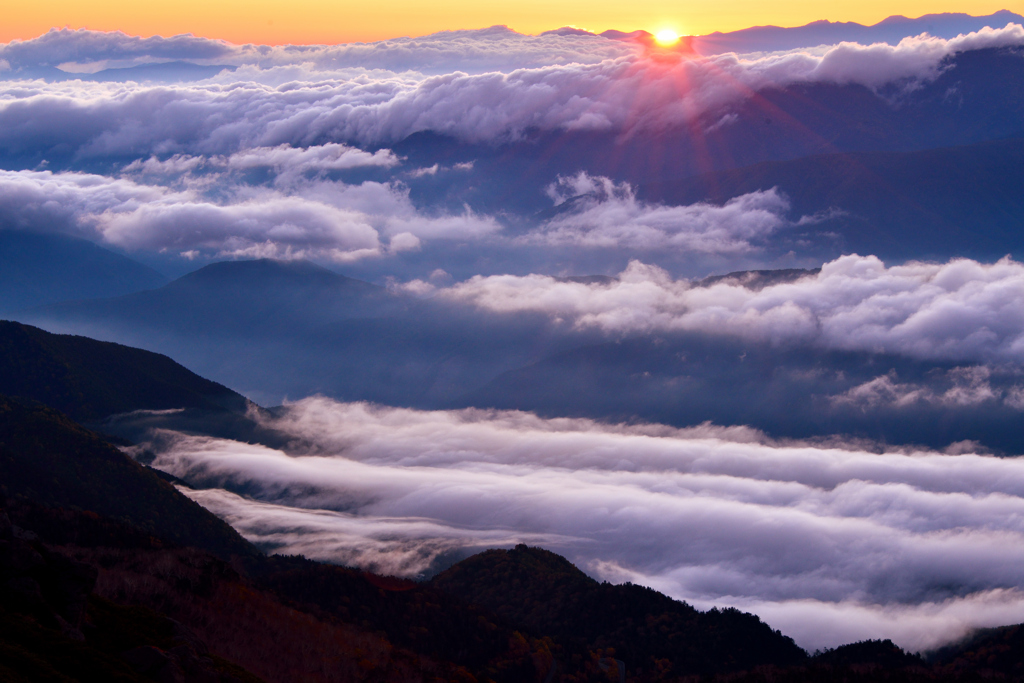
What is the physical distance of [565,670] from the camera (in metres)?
89.4

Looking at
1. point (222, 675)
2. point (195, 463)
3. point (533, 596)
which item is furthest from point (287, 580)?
point (195, 463)

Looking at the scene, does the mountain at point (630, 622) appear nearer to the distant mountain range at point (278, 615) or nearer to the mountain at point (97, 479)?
the distant mountain range at point (278, 615)

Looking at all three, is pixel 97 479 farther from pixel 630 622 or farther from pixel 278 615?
pixel 630 622

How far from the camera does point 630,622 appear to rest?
4422 inches

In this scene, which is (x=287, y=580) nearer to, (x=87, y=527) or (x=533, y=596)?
(x=87, y=527)

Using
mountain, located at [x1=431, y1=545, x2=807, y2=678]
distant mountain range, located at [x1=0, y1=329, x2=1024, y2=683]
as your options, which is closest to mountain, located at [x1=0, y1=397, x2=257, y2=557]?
distant mountain range, located at [x1=0, y1=329, x2=1024, y2=683]

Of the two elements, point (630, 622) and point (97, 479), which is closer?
point (630, 622)

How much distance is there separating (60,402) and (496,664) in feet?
519

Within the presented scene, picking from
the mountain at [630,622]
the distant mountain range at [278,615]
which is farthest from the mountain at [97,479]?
the mountain at [630,622]

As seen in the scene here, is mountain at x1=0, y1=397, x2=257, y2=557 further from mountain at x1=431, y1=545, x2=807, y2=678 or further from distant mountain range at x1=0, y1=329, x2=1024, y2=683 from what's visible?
mountain at x1=431, y1=545, x2=807, y2=678

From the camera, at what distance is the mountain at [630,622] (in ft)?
346

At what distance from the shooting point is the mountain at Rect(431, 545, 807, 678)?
10538 centimetres

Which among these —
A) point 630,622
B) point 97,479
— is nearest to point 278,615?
point 630,622

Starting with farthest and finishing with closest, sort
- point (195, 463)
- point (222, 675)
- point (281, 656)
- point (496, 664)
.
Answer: point (195, 463) → point (496, 664) → point (281, 656) → point (222, 675)
